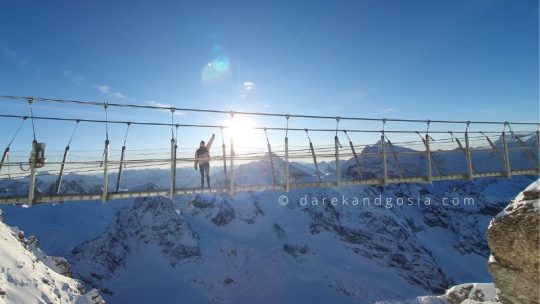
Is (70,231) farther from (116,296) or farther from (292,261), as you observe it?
(292,261)

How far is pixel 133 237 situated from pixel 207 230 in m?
24.2

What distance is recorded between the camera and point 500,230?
9039 millimetres

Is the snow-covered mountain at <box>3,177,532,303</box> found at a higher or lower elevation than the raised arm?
lower

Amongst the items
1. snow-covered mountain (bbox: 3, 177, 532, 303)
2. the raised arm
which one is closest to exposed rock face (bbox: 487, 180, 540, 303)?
the raised arm

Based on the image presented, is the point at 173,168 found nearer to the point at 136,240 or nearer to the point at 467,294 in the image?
the point at 467,294

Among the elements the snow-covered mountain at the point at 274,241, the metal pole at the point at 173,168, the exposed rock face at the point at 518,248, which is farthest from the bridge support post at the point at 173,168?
the snow-covered mountain at the point at 274,241

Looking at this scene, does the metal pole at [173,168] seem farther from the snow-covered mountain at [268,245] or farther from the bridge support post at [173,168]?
the snow-covered mountain at [268,245]

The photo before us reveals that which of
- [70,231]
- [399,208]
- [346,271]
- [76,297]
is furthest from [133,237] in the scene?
[76,297]

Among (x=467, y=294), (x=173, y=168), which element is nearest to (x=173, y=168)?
(x=173, y=168)

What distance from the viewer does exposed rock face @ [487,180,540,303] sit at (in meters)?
8.30

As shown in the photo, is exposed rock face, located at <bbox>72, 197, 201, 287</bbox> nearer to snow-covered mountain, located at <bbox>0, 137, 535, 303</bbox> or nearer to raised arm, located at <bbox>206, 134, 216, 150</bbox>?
snow-covered mountain, located at <bbox>0, 137, 535, 303</bbox>

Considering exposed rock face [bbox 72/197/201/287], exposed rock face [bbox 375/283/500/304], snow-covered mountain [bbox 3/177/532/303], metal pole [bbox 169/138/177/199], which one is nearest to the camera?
metal pole [bbox 169/138/177/199]

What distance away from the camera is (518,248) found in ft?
28.8

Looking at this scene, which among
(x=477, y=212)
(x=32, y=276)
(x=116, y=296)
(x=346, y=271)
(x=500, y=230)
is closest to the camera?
(x=500, y=230)
